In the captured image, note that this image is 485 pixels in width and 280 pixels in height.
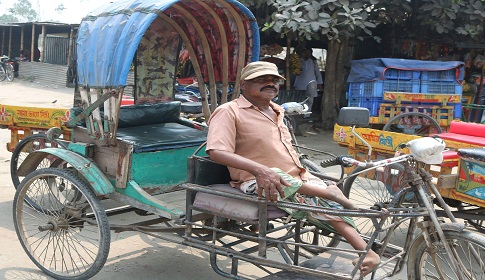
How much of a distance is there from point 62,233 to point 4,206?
1.79 m

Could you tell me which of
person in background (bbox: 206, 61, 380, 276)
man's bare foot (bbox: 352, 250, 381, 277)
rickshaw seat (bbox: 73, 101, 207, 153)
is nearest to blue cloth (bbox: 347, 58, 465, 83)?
rickshaw seat (bbox: 73, 101, 207, 153)

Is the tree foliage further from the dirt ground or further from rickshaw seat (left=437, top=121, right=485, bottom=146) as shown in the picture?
the dirt ground

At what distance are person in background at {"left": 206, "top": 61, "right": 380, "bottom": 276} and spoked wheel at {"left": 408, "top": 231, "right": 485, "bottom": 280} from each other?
41 centimetres

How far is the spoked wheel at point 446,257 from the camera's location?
9.41 feet

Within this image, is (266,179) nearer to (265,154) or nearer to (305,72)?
(265,154)

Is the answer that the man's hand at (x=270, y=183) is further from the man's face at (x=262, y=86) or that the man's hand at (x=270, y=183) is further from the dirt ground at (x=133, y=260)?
the dirt ground at (x=133, y=260)

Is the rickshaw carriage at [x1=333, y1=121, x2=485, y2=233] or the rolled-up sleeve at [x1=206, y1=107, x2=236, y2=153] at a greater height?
the rolled-up sleeve at [x1=206, y1=107, x2=236, y2=153]

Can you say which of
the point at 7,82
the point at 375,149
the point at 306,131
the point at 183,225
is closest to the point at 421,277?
the point at 183,225

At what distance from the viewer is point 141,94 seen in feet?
16.1

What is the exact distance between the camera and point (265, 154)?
3188 millimetres

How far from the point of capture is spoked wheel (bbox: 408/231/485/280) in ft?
9.41

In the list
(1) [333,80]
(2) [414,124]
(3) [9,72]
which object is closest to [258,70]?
(2) [414,124]

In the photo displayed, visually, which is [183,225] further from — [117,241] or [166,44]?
[166,44]

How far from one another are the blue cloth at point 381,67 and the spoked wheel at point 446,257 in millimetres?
6712
